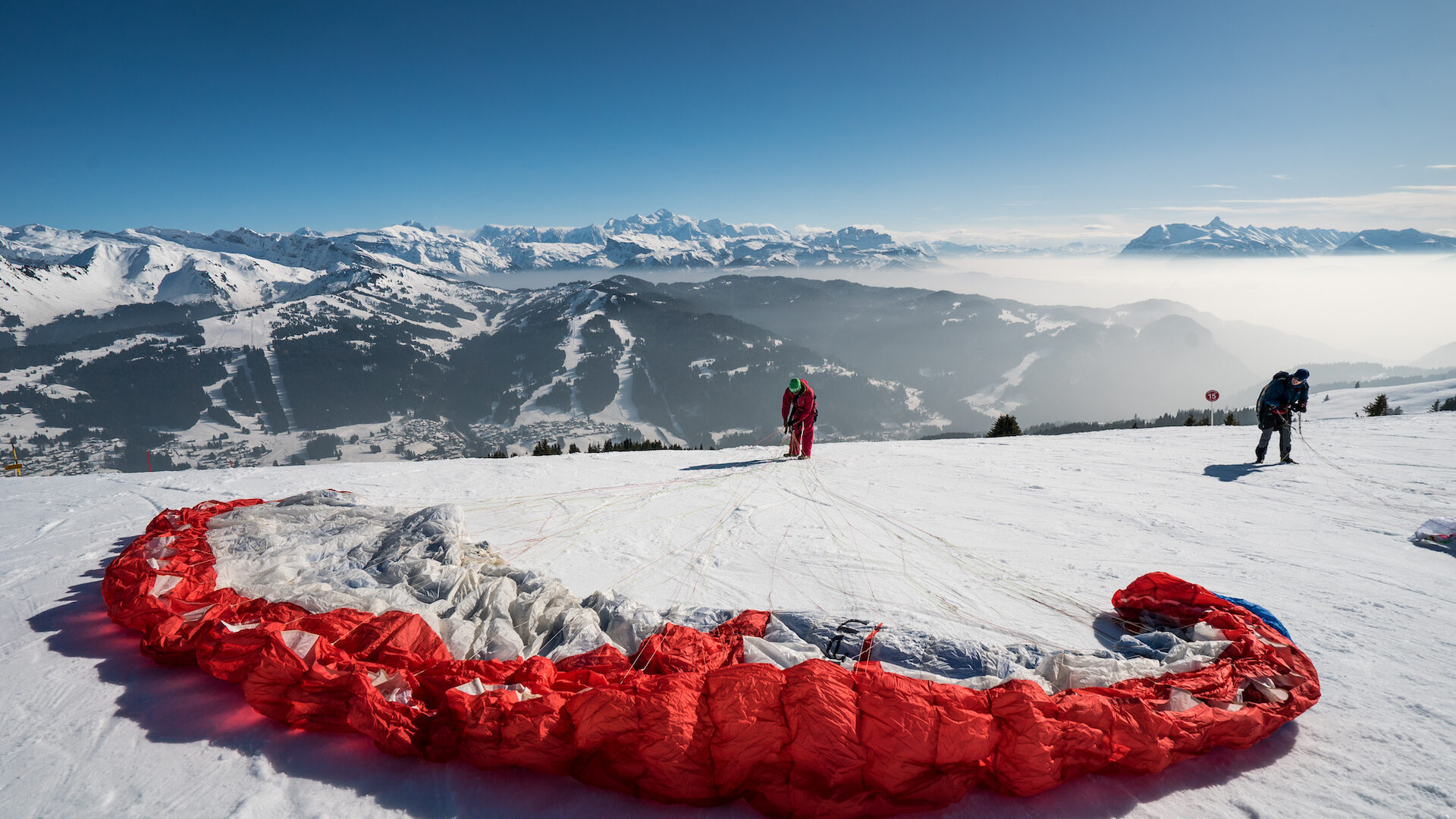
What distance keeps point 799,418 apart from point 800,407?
0.25 m

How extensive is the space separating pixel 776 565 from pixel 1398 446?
15221mm

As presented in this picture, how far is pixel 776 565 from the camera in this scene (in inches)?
257

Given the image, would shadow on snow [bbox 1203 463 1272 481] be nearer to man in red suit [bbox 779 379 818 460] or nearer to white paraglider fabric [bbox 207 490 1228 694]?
man in red suit [bbox 779 379 818 460]

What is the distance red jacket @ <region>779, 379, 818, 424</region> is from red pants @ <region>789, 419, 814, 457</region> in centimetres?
10

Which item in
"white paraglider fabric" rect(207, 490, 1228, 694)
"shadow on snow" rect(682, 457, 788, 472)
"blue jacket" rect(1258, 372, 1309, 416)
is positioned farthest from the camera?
"shadow on snow" rect(682, 457, 788, 472)

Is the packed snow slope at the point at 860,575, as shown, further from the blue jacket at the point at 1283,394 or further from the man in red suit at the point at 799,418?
the blue jacket at the point at 1283,394

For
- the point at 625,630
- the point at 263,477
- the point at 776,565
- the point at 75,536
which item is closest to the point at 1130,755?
the point at 625,630

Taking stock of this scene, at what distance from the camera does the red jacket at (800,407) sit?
12.8m

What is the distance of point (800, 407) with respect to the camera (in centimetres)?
1287

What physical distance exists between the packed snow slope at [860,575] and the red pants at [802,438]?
0.50 m

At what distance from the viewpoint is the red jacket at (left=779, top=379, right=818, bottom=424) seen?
12836 millimetres

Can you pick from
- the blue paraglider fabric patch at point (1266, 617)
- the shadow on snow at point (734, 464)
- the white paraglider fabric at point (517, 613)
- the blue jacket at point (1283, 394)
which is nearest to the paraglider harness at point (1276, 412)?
the blue jacket at point (1283, 394)

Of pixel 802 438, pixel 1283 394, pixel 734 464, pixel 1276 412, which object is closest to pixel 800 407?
pixel 802 438

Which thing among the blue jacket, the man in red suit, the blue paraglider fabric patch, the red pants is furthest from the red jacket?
the blue jacket
